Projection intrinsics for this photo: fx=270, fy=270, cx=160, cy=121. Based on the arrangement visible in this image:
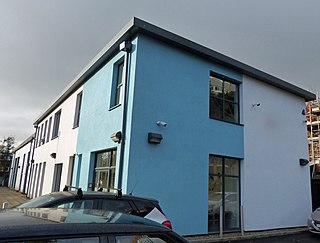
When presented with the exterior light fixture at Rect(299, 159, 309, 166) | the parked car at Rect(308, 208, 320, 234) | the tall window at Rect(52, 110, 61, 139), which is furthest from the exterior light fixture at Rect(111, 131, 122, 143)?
the tall window at Rect(52, 110, 61, 139)

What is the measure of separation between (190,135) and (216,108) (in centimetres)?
194

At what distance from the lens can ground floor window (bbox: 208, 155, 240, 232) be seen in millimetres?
9305

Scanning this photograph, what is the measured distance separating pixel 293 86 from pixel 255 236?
714 centimetres

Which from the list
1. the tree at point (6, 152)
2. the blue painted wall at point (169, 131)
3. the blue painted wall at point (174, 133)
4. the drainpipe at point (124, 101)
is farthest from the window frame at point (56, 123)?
the tree at point (6, 152)

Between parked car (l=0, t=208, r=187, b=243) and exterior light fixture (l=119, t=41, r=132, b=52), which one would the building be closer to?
exterior light fixture (l=119, t=41, r=132, b=52)

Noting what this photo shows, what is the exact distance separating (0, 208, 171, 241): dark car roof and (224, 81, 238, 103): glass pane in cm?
922

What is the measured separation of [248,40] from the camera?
11.5 meters

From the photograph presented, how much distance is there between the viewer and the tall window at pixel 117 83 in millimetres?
9672

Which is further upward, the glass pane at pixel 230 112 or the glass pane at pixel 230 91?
the glass pane at pixel 230 91

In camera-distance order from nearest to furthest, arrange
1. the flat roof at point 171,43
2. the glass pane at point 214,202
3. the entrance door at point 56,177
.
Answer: the flat roof at point 171,43 < the glass pane at point 214,202 < the entrance door at point 56,177

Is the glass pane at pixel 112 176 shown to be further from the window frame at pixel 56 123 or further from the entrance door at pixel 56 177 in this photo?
the window frame at pixel 56 123

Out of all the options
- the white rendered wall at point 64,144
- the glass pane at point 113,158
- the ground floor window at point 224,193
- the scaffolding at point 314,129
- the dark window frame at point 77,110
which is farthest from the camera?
the scaffolding at point 314,129

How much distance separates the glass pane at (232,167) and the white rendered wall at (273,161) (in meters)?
0.24

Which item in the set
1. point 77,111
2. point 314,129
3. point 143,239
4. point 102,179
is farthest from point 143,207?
point 314,129
